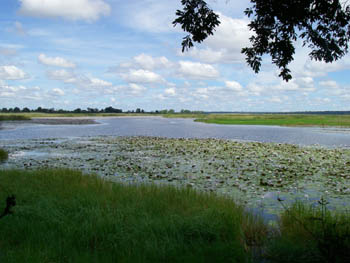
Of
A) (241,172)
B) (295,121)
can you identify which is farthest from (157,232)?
(295,121)

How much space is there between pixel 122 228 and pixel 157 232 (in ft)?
2.56

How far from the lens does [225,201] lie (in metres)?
9.08

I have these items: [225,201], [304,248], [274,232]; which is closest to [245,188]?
[225,201]

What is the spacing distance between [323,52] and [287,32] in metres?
1.03

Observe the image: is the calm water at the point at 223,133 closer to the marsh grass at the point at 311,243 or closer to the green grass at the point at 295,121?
the green grass at the point at 295,121

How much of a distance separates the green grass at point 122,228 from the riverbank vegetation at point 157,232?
2cm

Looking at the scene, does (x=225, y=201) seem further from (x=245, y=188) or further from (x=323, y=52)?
(x=323, y=52)

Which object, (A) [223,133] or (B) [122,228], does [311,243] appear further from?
(A) [223,133]

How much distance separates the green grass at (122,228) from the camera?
5.91 metres

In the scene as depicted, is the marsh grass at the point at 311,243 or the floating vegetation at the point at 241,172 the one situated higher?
the marsh grass at the point at 311,243

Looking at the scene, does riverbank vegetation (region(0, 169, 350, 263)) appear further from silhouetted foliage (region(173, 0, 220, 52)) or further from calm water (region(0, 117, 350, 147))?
calm water (region(0, 117, 350, 147))

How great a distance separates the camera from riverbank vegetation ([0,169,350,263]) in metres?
5.81

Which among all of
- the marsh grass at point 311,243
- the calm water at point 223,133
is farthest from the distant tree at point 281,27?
the calm water at point 223,133

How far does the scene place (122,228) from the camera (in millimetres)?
6887
